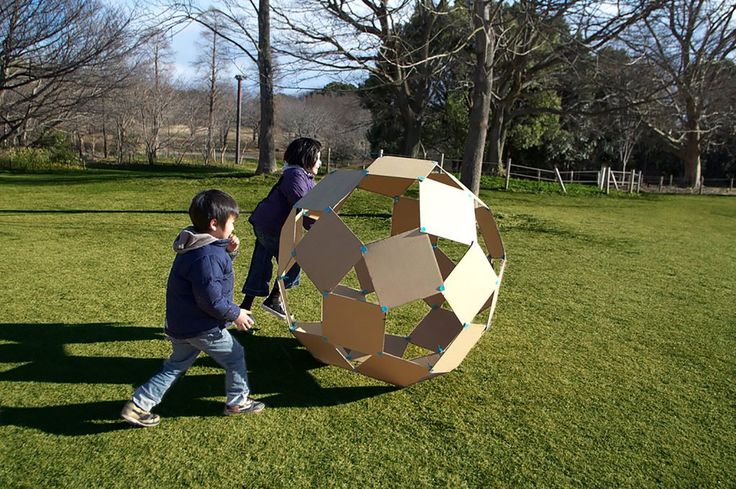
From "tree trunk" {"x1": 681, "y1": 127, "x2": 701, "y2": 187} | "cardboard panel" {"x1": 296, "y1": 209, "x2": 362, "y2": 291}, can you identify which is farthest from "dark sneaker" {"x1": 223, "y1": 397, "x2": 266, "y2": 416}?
"tree trunk" {"x1": 681, "y1": 127, "x2": 701, "y2": 187}

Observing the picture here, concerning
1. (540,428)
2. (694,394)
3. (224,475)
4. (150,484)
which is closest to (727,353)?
(694,394)

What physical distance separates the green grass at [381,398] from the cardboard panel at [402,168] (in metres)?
1.52

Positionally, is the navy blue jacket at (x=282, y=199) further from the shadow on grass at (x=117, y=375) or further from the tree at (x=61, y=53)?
the tree at (x=61, y=53)

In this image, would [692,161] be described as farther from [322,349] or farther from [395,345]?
[322,349]

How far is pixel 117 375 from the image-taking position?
157 inches

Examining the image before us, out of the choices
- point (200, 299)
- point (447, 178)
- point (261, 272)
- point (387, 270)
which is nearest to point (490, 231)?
point (447, 178)

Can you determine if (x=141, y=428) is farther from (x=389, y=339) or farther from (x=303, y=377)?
(x=389, y=339)

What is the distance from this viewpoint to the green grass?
3.01 m

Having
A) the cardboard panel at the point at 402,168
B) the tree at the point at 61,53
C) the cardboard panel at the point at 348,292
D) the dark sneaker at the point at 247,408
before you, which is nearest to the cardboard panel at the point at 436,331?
the cardboard panel at the point at 348,292

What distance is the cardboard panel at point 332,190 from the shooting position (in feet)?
13.1

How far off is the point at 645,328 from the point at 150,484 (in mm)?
4952

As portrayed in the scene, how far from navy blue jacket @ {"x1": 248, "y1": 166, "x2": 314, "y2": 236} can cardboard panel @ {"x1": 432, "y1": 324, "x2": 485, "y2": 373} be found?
5.85ft

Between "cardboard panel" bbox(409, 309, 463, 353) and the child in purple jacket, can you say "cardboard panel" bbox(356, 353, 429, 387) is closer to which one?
"cardboard panel" bbox(409, 309, 463, 353)

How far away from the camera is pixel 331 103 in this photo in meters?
46.0
